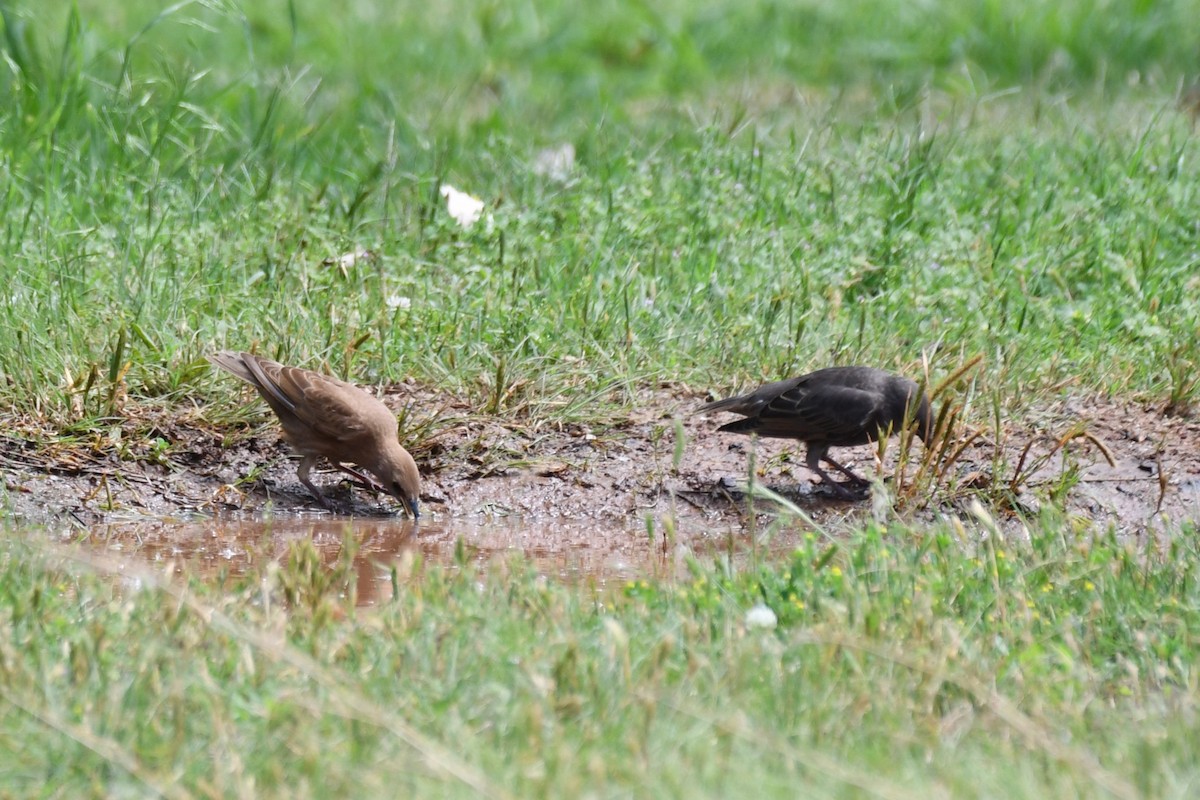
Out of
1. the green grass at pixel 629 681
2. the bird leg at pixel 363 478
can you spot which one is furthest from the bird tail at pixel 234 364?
the green grass at pixel 629 681

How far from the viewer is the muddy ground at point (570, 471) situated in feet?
19.9

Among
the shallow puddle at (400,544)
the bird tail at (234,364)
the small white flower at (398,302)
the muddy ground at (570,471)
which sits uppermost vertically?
the small white flower at (398,302)

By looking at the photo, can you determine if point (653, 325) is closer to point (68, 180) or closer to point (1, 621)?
point (68, 180)

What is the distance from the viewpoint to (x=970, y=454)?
6543 mm

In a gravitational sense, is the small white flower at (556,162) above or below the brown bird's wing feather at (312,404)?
above

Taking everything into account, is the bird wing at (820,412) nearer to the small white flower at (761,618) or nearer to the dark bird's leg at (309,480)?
the dark bird's leg at (309,480)

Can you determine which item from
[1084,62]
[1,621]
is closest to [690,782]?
[1,621]

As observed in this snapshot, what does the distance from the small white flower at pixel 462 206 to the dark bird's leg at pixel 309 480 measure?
1.93 metres

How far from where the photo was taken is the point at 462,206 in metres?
8.23

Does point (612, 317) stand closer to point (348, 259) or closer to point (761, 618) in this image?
point (348, 259)

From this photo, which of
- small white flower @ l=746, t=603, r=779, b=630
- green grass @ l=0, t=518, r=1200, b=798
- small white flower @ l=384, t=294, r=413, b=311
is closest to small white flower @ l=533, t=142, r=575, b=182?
small white flower @ l=384, t=294, r=413, b=311

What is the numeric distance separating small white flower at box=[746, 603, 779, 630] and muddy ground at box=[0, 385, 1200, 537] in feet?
5.98

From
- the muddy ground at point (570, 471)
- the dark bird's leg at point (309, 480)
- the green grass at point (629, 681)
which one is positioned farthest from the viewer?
the dark bird's leg at point (309, 480)

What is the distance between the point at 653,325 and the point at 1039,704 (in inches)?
150
